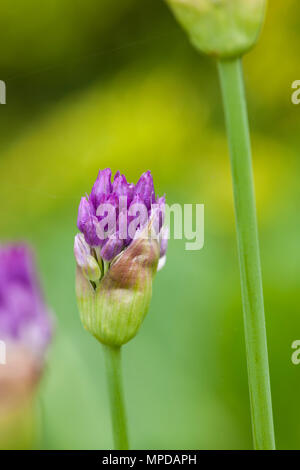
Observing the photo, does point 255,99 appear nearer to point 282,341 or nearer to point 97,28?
point 97,28

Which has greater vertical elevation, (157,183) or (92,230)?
(157,183)

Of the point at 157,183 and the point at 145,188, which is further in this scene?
the point at 157,183

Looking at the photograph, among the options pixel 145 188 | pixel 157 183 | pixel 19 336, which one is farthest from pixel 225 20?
pixel 157 183

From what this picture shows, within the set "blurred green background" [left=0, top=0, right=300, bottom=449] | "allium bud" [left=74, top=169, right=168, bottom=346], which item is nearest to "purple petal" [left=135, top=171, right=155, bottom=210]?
"allium bud" [left=74, top=169, right=168, bottom=346]

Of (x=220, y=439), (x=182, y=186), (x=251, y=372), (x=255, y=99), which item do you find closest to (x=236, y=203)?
(x=251, y=372)

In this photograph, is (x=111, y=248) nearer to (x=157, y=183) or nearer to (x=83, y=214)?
(x=83, y=214)
